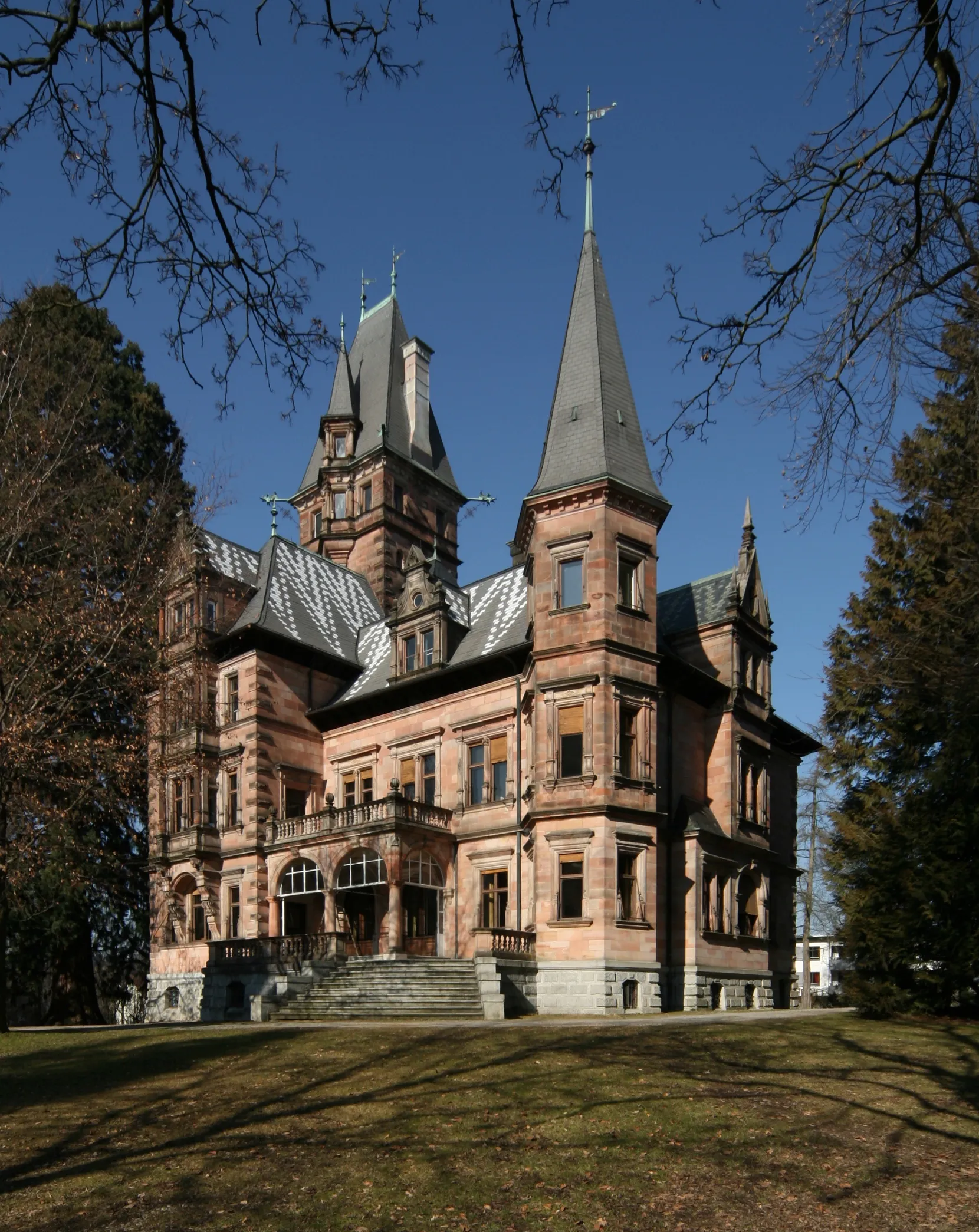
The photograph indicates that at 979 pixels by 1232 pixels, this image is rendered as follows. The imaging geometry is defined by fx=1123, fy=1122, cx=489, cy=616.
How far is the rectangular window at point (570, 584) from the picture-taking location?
95.5 ft

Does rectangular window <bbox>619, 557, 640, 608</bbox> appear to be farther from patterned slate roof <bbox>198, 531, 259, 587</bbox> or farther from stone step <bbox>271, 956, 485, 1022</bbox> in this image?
patterned slate roof <bbox>198, 531, 259, 587</bbox>

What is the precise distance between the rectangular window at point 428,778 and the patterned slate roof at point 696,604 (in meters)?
8.10

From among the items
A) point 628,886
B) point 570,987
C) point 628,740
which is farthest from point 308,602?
point 570,987

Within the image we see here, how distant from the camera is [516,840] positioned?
30.7m

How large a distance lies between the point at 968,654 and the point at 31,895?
90.3 feet

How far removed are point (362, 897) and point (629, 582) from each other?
520 inches

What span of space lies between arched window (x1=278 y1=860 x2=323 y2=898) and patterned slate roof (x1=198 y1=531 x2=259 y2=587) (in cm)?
1050

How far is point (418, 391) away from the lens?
53656 mm

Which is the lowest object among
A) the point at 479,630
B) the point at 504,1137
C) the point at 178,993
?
the point at 178,993

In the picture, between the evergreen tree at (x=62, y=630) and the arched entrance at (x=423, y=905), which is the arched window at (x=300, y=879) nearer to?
the arched entrance at (x=423, y=905)

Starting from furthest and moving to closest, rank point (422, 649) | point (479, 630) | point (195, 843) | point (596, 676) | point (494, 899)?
point (195, 843)
point (422, 649)
point (479, 630)
point (494, 899)
point (596, 676)

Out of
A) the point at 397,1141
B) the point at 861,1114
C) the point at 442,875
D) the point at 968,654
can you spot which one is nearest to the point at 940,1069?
the point at 861,1114

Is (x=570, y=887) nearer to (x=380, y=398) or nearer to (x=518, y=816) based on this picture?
(x=518, y=816)

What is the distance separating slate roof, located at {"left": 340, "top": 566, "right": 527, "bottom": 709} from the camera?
33.2 meters
